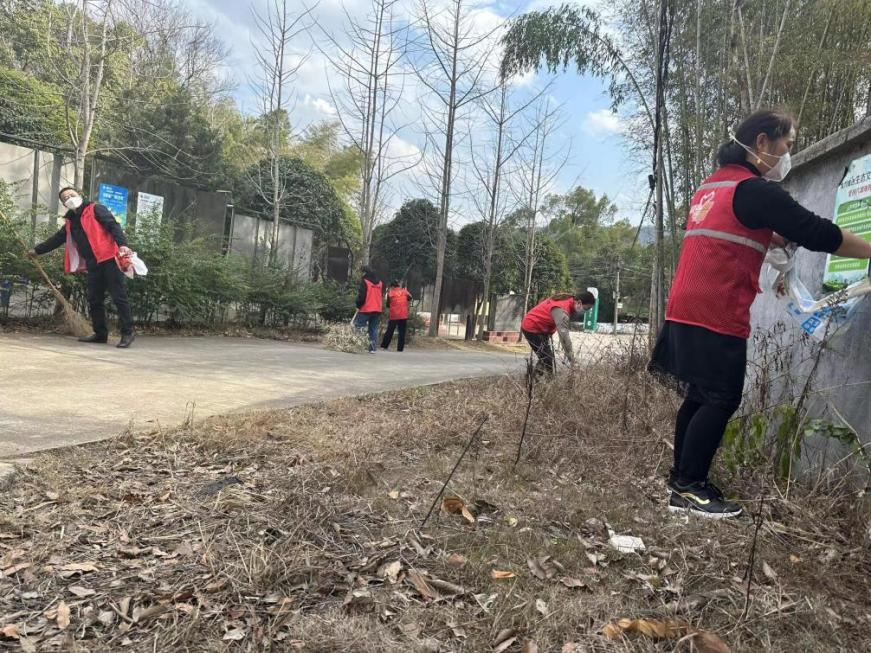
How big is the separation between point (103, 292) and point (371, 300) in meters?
4.26

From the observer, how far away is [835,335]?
115 inches

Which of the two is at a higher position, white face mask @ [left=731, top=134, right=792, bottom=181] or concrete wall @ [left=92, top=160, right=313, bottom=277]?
concrete wall @ [left=92, top=160, right=313, bottom=277]

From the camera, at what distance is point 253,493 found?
260 centimetres

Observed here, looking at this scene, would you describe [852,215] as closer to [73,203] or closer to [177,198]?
[73,203]

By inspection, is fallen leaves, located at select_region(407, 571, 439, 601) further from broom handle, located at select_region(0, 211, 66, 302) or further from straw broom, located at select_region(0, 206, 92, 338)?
broom handle, located at select_region(0, 211, 66, 302)

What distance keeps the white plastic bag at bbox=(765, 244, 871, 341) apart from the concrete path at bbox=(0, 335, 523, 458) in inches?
129

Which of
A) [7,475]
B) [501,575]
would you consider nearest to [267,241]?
[7,475]

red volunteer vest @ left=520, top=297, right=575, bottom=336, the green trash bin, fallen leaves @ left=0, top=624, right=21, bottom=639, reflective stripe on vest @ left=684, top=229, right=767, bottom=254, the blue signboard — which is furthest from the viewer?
the blue signboard

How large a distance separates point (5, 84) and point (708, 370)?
58.7 feet

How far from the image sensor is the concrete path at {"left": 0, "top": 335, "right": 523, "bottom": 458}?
3.40 metres

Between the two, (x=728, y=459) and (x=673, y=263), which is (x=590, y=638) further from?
(x=673, y=263)

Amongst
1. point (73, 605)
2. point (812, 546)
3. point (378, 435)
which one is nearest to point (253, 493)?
point (73, 605)

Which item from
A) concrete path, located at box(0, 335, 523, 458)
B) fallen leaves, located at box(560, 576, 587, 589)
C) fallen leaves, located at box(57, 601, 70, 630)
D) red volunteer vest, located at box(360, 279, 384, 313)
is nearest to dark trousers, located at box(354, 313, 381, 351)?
red volunteer vest, located at box(360, 279, 384, 313)

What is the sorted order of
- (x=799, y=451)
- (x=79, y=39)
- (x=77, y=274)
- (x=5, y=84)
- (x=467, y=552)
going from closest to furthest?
(x=467, y=552) → (x=799, y=451) → (x=77, y=274) → (x=79, y=39) → (x=5, y=84)
